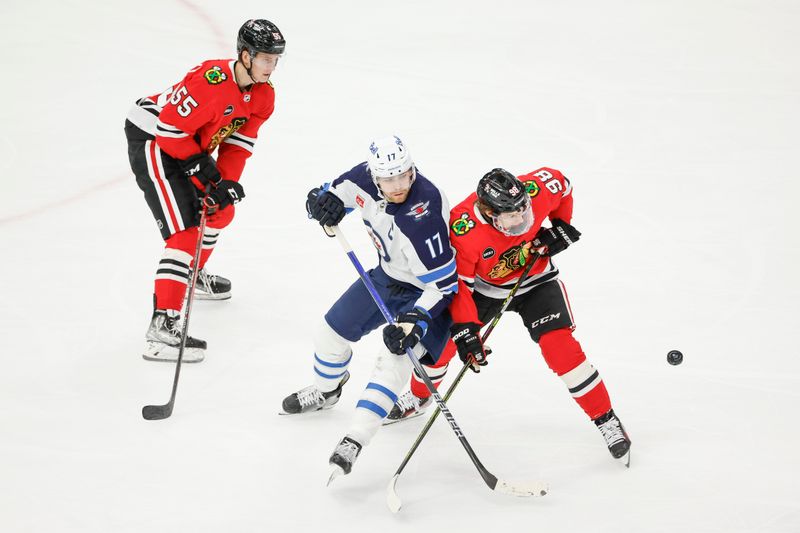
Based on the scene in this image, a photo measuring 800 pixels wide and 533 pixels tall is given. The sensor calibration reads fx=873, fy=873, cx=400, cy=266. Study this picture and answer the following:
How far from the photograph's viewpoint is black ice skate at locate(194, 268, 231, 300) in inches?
166

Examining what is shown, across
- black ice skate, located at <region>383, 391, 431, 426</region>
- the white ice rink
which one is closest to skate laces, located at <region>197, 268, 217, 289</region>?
the white ice rink

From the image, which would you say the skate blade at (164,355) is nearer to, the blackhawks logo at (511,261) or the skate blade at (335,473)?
the skate blade at (335,473)

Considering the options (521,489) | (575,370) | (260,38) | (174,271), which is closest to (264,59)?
(260,38)

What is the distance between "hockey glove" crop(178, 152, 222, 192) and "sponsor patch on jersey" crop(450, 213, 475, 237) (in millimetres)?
1244

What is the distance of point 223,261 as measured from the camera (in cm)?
457

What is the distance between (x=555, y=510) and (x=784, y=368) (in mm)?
1423

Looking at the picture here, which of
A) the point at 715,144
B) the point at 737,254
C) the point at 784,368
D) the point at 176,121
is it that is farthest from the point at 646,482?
the point at 715,144

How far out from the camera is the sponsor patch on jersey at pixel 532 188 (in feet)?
10.2

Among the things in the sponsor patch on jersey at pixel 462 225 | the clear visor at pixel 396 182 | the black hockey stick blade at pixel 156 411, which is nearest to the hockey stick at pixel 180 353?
the black hockey stick blade at pixel 156 411

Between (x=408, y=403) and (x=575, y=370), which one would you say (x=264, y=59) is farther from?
(x=575, y=370)

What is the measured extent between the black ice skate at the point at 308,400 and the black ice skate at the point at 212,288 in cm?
101

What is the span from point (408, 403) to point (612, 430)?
802mm

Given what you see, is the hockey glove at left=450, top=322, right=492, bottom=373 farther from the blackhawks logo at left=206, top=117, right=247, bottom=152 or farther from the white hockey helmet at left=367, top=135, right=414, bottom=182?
the blackhawks logo at left=206, top=117, right=247, bottom=152

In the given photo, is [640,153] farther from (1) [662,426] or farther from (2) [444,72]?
(1) [662,426]
